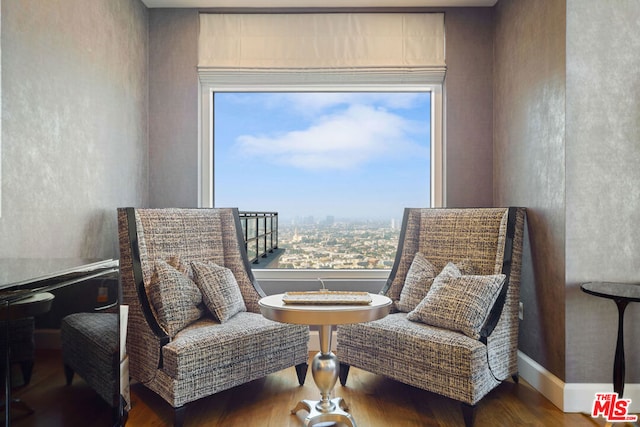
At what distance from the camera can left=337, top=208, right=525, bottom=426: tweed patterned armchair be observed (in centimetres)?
222

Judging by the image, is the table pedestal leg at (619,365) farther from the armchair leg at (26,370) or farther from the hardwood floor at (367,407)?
the armchair leg at (26,370)

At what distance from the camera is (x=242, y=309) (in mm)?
2781

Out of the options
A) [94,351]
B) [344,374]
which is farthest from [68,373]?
[344,374]

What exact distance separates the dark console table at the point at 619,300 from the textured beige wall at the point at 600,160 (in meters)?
0.17

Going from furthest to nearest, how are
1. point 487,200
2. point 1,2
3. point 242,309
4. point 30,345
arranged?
point 487,200 → point 242,309 → point 1,2 → point 30,345

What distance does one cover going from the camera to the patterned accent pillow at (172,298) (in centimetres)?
239

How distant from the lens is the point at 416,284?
2.80 metres

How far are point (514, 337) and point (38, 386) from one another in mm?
2371

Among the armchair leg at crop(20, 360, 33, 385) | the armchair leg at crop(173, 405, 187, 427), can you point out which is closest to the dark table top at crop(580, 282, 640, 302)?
the armchair leg at crop(173, 405, 187, 427)

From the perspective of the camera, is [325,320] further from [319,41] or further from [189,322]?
[319,41]

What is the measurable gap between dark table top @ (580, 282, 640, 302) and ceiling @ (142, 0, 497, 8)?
220 cm

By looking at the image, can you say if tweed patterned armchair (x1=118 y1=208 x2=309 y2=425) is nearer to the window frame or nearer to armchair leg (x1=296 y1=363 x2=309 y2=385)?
armchair leg (x1=296 y1=363 x2=309 y2=385)

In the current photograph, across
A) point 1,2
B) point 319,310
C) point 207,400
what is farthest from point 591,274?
point 1,2

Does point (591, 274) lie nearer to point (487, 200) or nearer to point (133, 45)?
point (487, 200)
